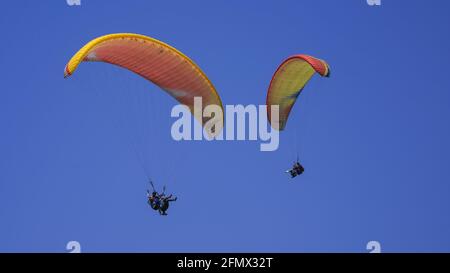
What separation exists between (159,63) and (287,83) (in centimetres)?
625

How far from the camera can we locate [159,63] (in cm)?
4069

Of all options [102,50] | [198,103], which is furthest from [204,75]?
[102,50]

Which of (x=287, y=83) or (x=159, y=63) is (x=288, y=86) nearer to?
(x=287, y=83)

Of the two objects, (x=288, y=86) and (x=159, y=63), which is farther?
(x=288, y=86)

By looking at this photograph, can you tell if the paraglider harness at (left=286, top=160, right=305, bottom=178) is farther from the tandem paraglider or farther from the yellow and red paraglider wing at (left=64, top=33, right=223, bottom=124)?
the yellow and red paraglider wing at (left=64, top=33, right=223, bottom=124)

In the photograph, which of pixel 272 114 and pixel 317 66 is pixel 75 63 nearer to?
pixel 317 66

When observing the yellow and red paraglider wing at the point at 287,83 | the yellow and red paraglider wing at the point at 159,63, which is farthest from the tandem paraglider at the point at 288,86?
the yellow and red paraglider wing at the point at 159,63

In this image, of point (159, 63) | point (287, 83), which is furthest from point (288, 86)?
point (159, 63)

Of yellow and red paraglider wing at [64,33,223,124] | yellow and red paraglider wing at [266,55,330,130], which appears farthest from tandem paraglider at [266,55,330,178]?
yellow and red paraglider wing at [64,33,223,124]

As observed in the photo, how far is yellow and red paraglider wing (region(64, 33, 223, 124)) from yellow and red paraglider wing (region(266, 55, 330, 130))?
2.90 meters

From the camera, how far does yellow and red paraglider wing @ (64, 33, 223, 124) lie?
128ft

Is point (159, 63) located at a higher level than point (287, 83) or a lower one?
lower
